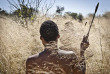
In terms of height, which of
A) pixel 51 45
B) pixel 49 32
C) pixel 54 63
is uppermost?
pixel 49 32

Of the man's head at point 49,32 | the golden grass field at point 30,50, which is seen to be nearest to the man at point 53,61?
the man's head at point 49,32

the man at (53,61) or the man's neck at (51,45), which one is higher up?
the man's neck at (51,45)

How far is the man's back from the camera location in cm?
133

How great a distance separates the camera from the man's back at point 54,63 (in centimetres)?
133

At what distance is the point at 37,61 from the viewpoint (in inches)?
55.2

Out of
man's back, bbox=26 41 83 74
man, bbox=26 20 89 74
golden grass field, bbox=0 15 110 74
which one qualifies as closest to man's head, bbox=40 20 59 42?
man, bbox=26 20 89 74

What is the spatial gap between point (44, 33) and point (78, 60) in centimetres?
52

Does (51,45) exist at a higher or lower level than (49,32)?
lower

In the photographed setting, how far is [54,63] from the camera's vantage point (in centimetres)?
135

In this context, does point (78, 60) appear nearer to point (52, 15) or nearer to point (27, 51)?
point (27, 51)

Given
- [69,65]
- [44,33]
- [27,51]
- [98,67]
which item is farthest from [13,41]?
[98,67]

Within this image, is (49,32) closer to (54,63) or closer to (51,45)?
(51,45)

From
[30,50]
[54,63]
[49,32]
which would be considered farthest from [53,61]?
[30,50]

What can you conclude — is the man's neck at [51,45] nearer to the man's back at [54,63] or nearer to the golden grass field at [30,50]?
the man's back at [54,63]
